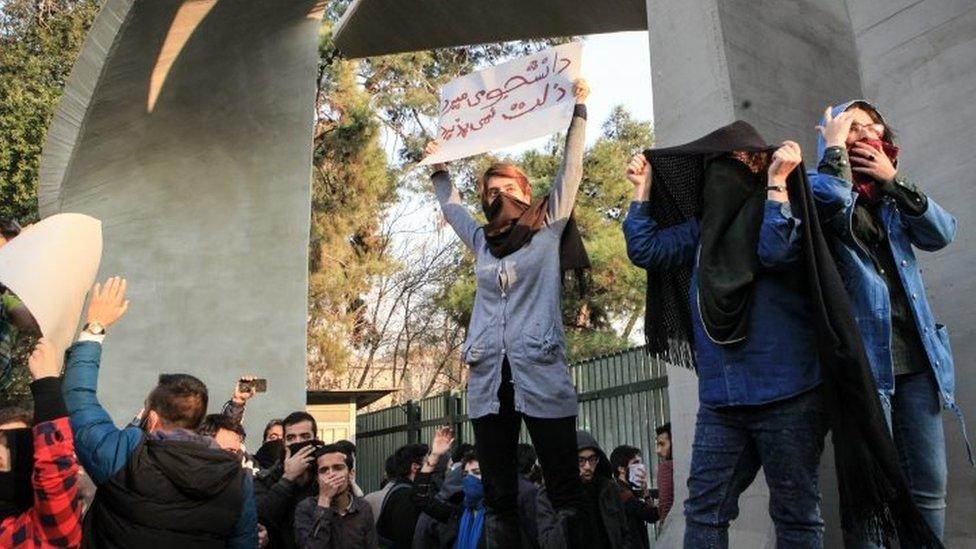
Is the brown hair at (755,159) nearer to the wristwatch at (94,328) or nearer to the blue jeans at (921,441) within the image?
the blue jeans at (921,441)

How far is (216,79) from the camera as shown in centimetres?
943

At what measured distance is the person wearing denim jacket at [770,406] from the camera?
8.16 feet

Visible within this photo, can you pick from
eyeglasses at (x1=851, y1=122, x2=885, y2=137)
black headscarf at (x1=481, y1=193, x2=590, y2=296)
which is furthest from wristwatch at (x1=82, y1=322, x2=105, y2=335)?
eyeglasses at (x1=851, y1=122, x2=885, y2=137)

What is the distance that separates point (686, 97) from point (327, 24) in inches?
767

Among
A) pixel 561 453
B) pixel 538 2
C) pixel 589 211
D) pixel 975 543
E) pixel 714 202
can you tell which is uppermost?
pixel 589 211

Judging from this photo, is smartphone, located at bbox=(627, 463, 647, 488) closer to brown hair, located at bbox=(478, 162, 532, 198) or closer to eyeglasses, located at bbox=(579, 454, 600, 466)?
eyeglasses, located at bbox=(579, 454, 600, 466)

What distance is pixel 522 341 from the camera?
3.29 m

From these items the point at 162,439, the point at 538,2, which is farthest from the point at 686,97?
the point at 538,2

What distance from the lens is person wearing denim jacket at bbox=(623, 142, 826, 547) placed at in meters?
2.49

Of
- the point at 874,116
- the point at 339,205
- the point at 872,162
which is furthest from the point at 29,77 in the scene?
the point at 872,162

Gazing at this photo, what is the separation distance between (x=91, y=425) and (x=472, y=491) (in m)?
2.39

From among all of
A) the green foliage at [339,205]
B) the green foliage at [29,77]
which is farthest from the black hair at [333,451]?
the green foliage at [339,205]

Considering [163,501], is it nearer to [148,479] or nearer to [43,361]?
[148,479]

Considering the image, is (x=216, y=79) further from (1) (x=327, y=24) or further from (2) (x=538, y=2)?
(1) (x=327, y=24)
